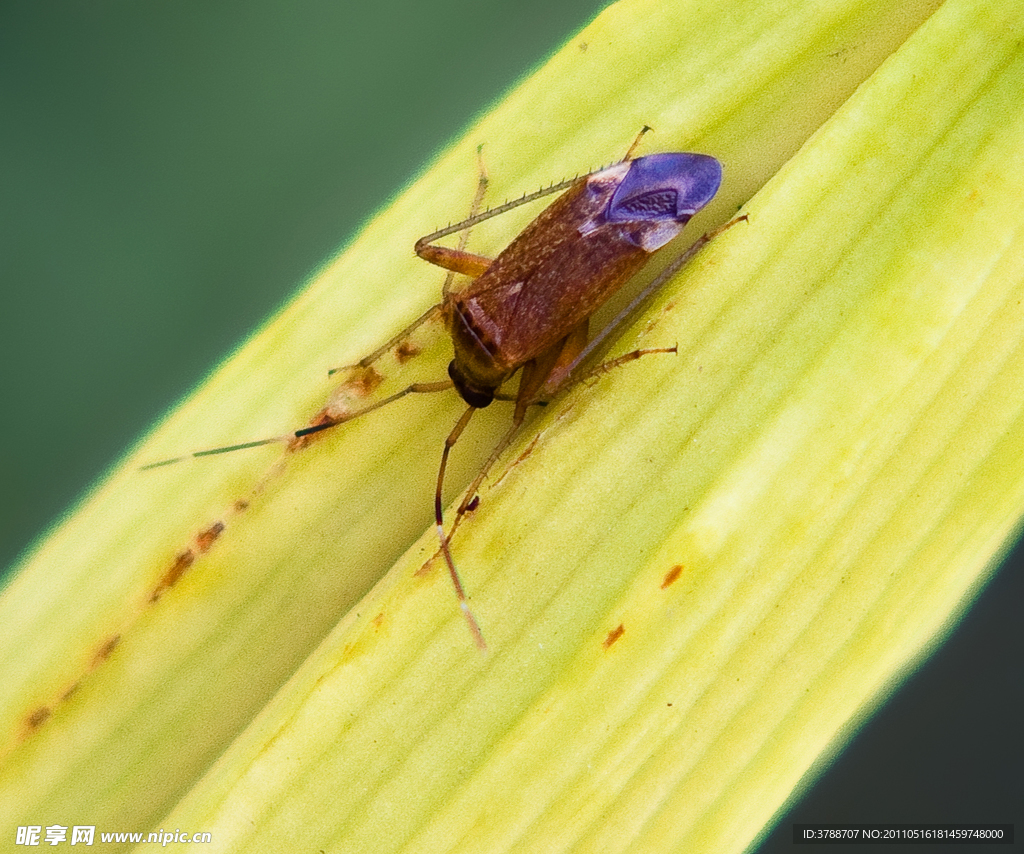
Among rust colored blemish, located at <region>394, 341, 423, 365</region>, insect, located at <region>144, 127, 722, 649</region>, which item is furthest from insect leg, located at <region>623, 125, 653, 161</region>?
rust colored blemish, located at <region>394, 341, 423, 365</region>

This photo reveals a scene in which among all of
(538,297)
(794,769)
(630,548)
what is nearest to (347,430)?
(538,297)

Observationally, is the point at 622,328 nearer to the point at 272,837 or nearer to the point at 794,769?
the point at 794,769

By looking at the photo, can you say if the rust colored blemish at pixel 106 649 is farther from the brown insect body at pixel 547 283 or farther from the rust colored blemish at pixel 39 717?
the brown insect body at pixel 547 283

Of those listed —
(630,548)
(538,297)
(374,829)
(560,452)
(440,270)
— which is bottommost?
(374,829)

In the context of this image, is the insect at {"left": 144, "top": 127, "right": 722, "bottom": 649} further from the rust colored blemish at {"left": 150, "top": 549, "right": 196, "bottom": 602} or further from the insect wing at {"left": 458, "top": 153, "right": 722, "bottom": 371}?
the rust colored blemish at {"left": 150, "top": 549, "right": 196, "bottom": 602}

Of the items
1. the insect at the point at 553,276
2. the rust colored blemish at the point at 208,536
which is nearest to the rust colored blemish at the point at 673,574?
the insect at the point at 553,276

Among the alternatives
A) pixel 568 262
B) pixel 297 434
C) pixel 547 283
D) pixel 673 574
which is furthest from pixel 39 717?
pixel 568 262
